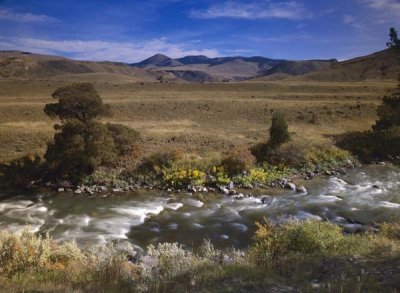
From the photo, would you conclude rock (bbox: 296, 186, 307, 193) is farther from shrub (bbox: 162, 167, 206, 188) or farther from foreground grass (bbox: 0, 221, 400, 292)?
foreground grass (bbox: 0, 221, 400, 292)

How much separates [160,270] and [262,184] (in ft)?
63.0

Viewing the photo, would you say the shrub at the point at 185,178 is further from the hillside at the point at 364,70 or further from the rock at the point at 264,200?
the hillside at the point at 364,70

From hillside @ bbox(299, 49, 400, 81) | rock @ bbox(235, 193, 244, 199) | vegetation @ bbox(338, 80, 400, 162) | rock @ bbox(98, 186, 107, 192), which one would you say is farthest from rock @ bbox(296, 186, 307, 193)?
hillside @ bbox(299, 49, 400, 81)

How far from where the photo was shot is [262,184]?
2844 cm

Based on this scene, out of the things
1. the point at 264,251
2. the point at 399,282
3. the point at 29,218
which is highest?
the point at 399,282

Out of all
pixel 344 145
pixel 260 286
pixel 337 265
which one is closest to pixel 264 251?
pixel 337 265

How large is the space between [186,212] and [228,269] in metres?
13.6

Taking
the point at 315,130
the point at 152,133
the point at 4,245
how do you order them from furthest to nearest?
the point at 315,130 → the point at 152,133 → the point at 4,245

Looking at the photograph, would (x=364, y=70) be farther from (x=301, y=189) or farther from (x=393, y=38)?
(x=393, y=38)

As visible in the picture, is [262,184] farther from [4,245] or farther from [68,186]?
[4,245]

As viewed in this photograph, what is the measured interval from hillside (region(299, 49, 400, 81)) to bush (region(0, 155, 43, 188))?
422 ft

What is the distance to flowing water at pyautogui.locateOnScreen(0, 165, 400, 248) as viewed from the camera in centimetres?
1988

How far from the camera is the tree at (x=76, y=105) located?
31.7 m

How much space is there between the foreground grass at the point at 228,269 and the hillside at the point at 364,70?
446 ft
